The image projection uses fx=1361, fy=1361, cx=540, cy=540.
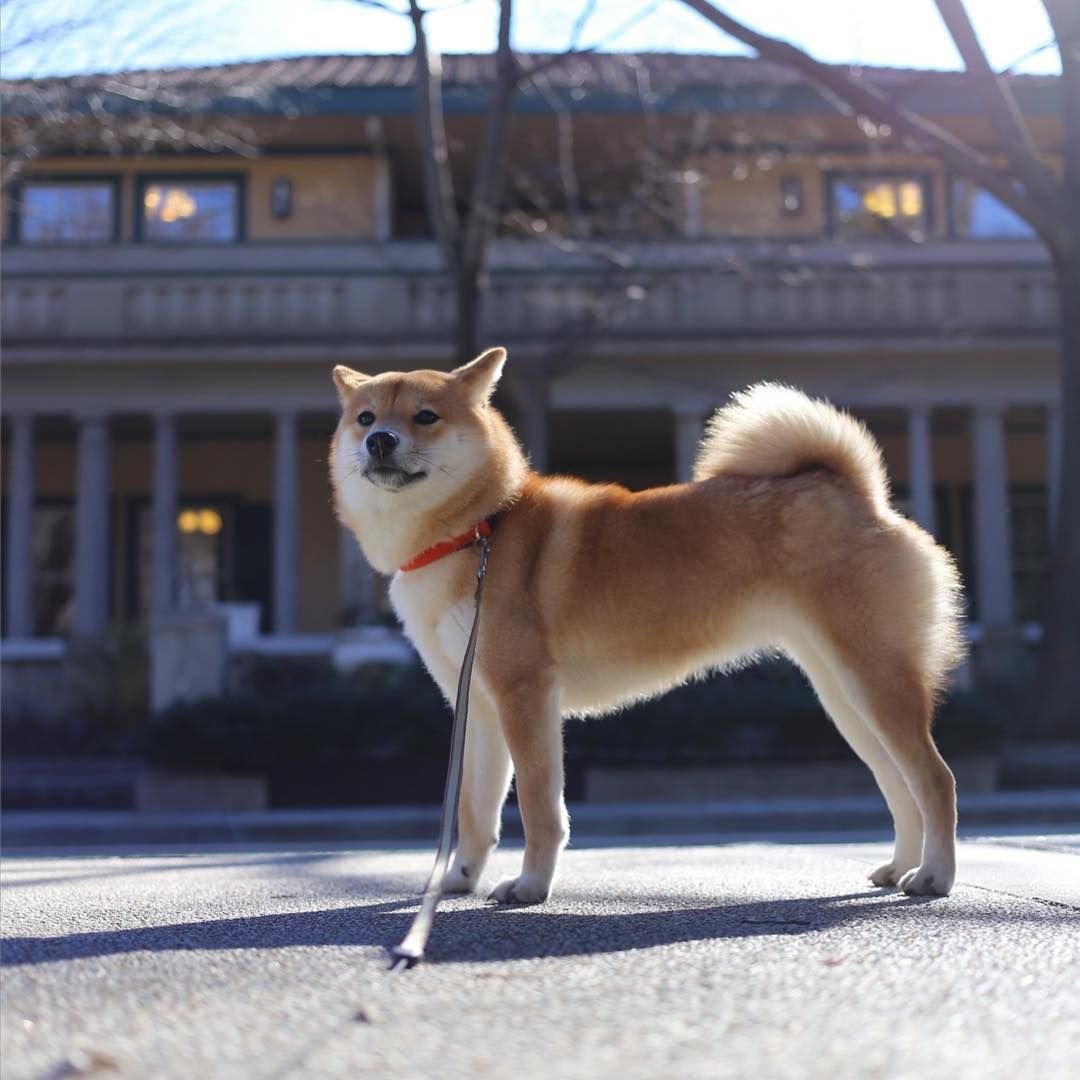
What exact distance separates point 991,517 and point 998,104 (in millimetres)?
8632

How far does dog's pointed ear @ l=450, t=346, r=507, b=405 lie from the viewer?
16.0 feet

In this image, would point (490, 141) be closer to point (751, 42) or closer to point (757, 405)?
point (751, 42)

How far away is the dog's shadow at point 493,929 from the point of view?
132 inches

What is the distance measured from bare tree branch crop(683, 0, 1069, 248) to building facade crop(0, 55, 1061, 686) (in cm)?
421

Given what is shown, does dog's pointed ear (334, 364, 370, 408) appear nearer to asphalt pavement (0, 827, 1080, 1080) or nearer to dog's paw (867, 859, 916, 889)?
asphalt pavement (0, 827, 1080, 1080)

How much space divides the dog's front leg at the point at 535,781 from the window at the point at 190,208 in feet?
69.3

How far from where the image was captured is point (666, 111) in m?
21.7

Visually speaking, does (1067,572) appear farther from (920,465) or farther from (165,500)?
(165,500)

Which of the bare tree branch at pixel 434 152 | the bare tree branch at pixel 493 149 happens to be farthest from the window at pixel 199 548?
the bare tree branch at pixel 493 149

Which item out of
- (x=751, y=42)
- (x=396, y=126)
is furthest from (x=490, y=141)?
(x=396, y=126)

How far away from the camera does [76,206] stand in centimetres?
2400

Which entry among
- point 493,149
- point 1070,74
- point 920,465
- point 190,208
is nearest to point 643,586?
point 1070,74

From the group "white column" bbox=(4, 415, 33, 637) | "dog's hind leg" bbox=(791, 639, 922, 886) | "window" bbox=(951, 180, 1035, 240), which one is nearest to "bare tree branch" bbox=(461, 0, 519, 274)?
"white column" bbox=(4, 415, 33, 637)

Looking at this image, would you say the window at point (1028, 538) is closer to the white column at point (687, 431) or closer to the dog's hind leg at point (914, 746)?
the white column at point (687, 431)
